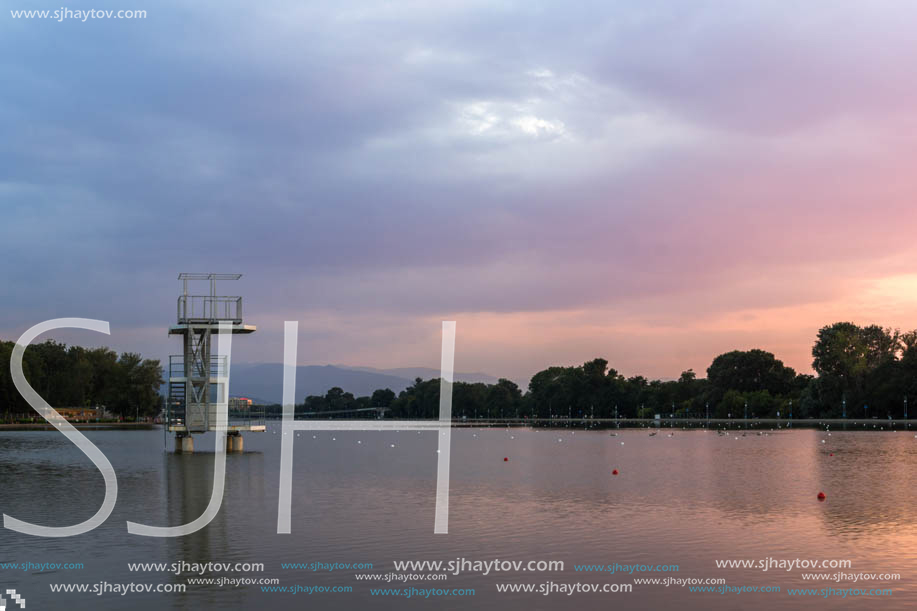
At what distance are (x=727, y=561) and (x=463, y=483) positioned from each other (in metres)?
23.9

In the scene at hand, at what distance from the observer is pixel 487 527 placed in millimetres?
28047

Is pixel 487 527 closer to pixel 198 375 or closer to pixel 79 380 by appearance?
pixel 198 375

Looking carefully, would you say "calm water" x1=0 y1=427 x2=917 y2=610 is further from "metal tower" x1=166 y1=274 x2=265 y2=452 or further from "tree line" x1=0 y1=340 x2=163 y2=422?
"tree line" x1=0 y1=340 x2=163 y2=422

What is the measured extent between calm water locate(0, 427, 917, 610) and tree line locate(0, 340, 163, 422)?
101 metres

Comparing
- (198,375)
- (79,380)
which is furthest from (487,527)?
(79,380)

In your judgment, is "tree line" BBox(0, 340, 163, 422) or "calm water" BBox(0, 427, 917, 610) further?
"tree line" BBox(0, 340, 163, 422)

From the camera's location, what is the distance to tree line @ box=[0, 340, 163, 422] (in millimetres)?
144625

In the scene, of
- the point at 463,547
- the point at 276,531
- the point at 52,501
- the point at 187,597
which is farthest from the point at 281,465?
the point at 187,597

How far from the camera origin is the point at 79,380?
164 metres

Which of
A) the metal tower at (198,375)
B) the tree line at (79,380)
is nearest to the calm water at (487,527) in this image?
the metal tower at (198,375)

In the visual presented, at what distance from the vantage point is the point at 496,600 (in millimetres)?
18141

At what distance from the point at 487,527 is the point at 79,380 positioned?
155267mm

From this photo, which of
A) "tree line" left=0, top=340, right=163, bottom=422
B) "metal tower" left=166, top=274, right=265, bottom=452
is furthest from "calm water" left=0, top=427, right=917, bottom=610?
"tree line" left=0, top=340, right=163, bottom=422

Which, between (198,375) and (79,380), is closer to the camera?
(198,375)
